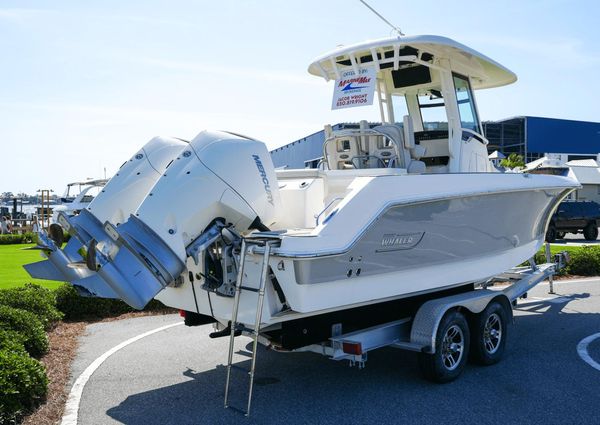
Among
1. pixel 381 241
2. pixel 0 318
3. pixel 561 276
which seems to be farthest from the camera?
pixel 561 276

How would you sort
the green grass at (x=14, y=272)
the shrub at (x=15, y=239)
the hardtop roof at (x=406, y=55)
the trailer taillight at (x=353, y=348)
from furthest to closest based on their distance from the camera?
the shrub at (x=15, y=239) < the green grass at (x=14, y=272) < the hardtop roof at (x=406, y=55) < the trailer taillight at (x=353, y=348)

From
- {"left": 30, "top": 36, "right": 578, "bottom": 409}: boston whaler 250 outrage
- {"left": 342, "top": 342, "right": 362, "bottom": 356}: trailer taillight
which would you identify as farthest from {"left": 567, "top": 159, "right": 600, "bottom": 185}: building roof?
{"left": 342, "top": 342, "right": 362, "bottom": 356}: trailer taillight

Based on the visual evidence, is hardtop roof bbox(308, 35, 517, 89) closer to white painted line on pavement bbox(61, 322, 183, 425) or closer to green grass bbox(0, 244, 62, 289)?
white painted line on pavement bbox(61, 322, 183, 425)

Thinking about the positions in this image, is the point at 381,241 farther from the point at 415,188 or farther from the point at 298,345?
the point at 298,345

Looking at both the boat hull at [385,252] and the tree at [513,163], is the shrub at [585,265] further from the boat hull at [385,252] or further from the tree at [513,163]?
the tree at [513,163]

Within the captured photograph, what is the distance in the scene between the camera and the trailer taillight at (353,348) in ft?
17.3

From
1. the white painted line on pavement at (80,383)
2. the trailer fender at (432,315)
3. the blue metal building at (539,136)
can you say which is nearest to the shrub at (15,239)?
the white painted line on pavement at (80,383)

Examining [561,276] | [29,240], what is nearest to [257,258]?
[561,276]

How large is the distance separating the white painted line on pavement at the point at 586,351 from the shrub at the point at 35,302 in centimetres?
653

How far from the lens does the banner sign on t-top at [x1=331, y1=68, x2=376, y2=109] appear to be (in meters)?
7.07

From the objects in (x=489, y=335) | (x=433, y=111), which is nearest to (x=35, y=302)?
(x=489, y=335)

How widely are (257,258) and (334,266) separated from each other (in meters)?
0.63

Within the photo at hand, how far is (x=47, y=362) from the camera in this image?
259 inches

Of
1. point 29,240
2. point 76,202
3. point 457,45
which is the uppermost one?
point 457,45
